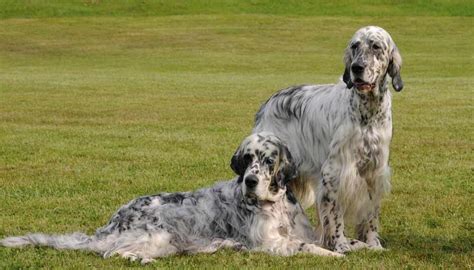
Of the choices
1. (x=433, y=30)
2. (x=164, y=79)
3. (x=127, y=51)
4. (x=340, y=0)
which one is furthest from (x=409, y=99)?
(x=340, y=0)

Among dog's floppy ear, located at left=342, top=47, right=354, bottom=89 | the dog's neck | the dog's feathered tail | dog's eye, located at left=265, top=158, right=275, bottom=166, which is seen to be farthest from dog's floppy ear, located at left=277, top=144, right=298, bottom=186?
the dog's feathered tail

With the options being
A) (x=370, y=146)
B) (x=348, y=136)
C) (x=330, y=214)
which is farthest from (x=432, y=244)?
(x=348, y=136)

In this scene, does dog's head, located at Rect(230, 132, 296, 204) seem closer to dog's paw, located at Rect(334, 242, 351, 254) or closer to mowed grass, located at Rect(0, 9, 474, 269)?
mowed grass, located at Rect(0, 9, 474, 269)

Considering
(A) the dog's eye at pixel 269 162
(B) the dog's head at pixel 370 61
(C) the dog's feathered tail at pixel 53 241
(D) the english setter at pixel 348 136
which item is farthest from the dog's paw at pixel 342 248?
(C) the dog's feathered tail at pixel 53 241

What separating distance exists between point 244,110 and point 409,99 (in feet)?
18.2

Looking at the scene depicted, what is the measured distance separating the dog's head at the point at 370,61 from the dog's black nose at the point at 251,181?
1232 millimetres

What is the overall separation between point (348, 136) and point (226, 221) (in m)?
1.40

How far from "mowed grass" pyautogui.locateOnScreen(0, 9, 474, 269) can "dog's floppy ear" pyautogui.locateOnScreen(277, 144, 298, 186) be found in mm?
763

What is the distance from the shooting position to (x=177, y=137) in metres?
17.1

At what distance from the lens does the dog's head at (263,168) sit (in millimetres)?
7773

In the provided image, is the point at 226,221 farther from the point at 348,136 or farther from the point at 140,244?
the point at 348,136

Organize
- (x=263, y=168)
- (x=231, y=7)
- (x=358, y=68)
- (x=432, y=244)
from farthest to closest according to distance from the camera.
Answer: (x=231, y=7) < (x=432, y=244) < (x=263, y=168) < (x=358, y=68)

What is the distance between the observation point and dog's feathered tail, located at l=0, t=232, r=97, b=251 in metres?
8.03

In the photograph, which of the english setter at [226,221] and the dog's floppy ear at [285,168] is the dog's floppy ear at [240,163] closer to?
the english setter at [226,221]
